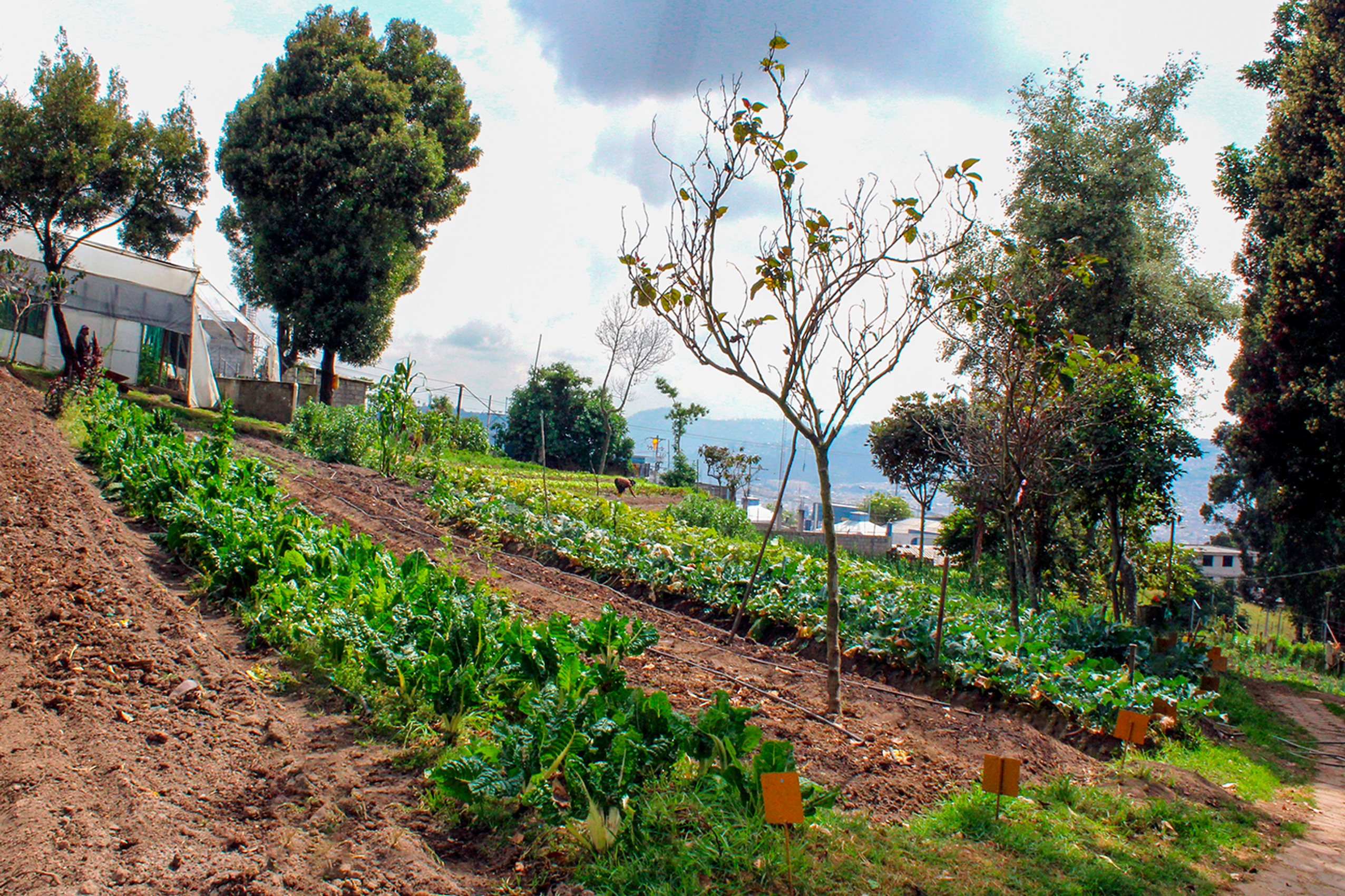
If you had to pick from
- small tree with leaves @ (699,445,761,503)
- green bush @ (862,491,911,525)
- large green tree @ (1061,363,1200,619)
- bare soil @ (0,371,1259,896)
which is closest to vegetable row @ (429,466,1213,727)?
bare soil @ (0,371,1259,896)

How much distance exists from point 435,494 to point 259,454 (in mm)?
3115

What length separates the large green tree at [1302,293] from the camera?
10688 millimetres

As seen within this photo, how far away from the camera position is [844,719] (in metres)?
4.50

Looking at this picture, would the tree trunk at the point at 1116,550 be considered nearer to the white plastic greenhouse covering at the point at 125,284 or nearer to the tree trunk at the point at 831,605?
the tree trunk at the point at 831,605

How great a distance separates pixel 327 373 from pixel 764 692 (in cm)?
1823

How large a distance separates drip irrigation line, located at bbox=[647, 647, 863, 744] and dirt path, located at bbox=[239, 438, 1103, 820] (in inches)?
0.4

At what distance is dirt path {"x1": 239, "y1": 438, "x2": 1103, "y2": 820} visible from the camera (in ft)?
12.4

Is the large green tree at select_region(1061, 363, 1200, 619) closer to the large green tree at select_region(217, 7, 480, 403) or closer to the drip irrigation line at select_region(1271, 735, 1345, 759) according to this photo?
the drip irrigation line at select_region(1271, 735, 1345, 759)

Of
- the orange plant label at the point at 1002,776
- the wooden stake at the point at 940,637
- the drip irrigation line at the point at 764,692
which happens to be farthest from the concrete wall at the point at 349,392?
the orange plant label at the point at 1002,776

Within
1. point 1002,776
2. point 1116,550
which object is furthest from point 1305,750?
point 1002,776

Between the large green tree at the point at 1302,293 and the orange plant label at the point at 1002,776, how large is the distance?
32.7ft

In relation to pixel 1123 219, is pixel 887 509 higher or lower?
lower

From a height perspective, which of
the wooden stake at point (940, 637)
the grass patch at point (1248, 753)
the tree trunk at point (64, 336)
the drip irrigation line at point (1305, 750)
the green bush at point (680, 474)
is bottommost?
the drip irrigation line at point (1305, 750)

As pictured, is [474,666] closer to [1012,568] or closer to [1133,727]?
[1133,727]
